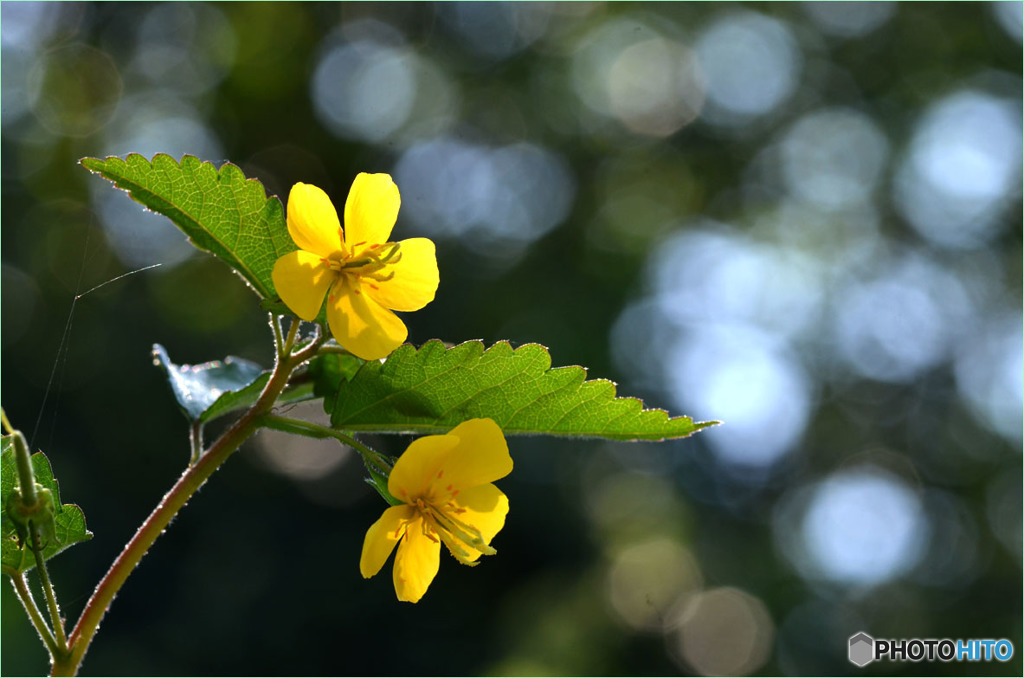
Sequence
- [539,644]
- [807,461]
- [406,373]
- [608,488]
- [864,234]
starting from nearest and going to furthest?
1. [406,373]
2. [539,644]
3. [608,488]
4. [807,461]
5. [864,234]

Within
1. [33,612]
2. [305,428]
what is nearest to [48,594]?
[33,612]

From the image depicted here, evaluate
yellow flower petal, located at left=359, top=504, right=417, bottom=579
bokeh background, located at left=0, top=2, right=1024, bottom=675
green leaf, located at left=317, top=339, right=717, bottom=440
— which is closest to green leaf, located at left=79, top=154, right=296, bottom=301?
green leaf, located at left=317, top=339, right=717, bottom=440

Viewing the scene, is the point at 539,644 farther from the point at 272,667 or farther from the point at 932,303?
the point at 932,303

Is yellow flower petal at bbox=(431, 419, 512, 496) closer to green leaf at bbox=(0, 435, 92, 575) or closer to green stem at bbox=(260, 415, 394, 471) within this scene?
green stem at bbox=(260, 415, 394, 471)

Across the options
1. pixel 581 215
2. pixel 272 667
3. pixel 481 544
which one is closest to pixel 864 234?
pixel 581 215

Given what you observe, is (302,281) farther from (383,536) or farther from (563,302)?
(563,302)

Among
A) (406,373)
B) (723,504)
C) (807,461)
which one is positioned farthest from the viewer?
(807,461)

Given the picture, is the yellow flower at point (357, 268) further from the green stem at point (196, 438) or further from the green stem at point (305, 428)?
the green stem at point (196, 438)
